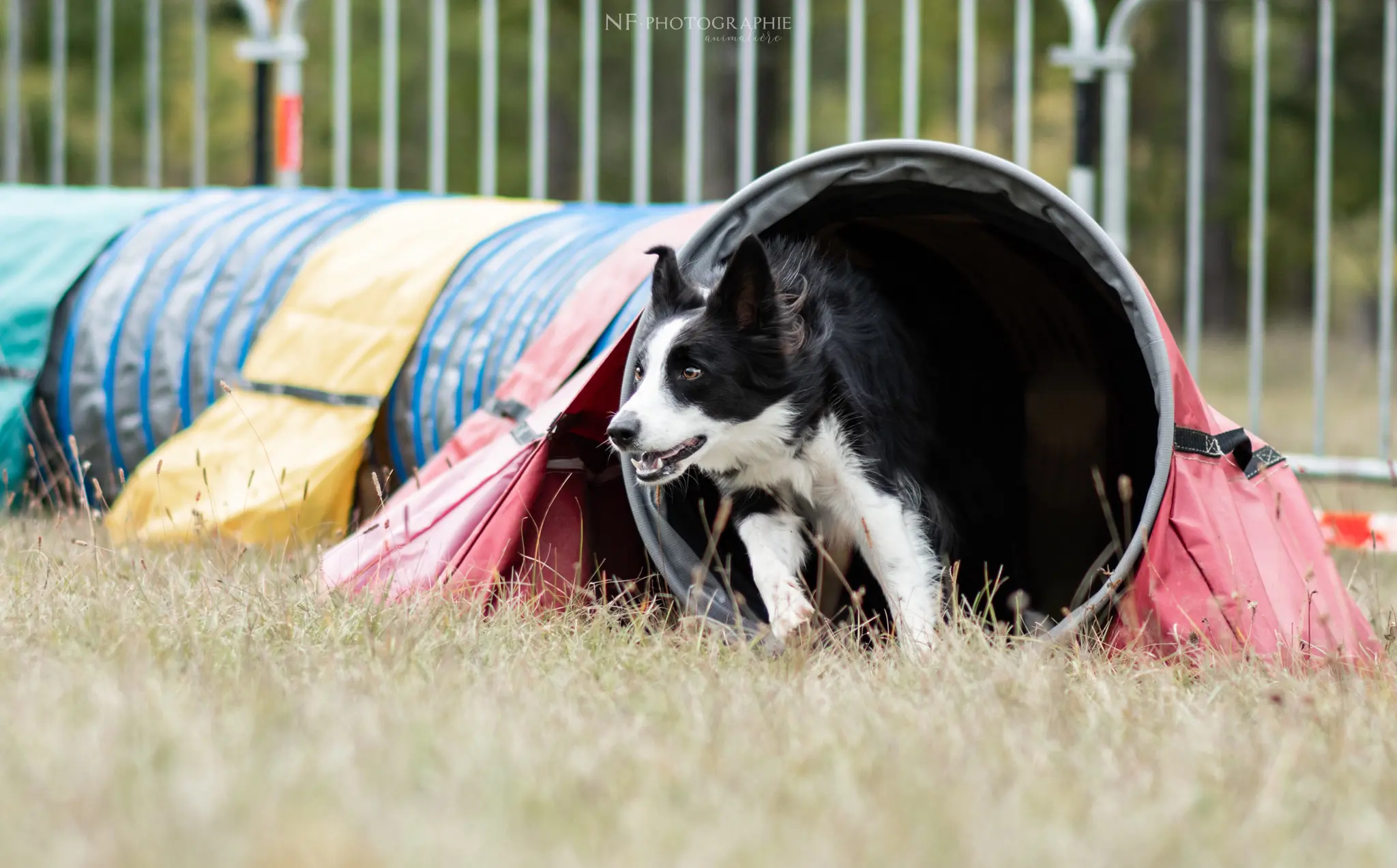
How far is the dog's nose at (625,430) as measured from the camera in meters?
3.56

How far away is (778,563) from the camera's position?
3.90 metres

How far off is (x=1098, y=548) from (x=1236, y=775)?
2541 millimetres

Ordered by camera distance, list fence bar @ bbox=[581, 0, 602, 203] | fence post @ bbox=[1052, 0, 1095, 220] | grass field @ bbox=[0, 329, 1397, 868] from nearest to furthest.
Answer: grass field @ bbox=[0, 329, 1397, 868] → fence post @ bbox=[1052, 0, 1095, 220] → fence bar @ bbox=[581, 0, 602, 203]

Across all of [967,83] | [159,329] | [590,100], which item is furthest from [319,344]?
[967,83]

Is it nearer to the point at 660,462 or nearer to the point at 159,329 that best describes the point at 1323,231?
the point at 660,462

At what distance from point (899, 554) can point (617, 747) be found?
1.67 m

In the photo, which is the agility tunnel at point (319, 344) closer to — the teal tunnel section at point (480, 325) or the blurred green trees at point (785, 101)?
the teal tunnel section at point (480, 325)

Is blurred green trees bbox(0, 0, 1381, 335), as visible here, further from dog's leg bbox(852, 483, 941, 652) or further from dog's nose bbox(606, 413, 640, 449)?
dog's nose bbox(606, 413, 640, 449)

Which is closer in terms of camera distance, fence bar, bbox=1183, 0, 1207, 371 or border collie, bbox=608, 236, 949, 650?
border collie, bbox=608, 236, 949, 650

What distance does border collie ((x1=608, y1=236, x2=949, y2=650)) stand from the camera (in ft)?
12.2

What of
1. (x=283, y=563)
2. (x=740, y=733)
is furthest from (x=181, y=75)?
(x=740, y=733)

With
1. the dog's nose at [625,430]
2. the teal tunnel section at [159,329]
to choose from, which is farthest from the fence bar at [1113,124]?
the dog's nose at [625,430]

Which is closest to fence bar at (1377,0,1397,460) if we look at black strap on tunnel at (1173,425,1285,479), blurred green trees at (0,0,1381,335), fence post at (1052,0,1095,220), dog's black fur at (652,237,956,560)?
fence post at (1052,0,1095,220)

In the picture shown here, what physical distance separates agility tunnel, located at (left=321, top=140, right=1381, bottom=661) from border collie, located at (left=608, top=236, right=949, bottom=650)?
165mm
